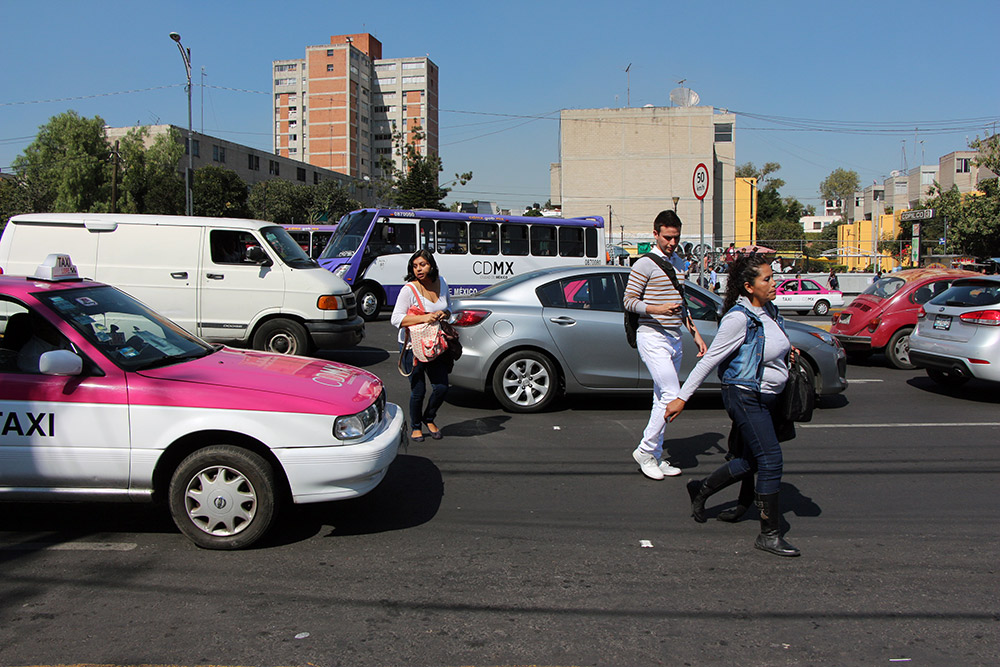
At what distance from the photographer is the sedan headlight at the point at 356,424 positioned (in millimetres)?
4230

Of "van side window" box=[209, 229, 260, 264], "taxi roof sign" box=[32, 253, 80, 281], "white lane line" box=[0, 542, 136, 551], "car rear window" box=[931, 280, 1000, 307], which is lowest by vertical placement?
"white lane line" box=[0, 542, 136, 551]

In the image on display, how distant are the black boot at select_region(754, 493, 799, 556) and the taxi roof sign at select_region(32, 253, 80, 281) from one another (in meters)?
4.70

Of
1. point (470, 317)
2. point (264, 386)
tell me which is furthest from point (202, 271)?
point (264, 386)

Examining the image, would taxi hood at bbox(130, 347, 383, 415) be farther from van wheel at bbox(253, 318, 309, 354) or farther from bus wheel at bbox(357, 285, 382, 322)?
bus wheel at bbox(357, 285, 382, 322)

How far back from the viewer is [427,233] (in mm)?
20656

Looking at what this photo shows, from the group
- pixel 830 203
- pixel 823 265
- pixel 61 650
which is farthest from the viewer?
pixel 830 203

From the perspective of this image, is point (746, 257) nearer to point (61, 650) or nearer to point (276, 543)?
point (276, 543)

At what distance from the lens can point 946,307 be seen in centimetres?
932

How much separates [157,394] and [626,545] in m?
2.86

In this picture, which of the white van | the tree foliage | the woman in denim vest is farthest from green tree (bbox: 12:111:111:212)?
the tree foliage

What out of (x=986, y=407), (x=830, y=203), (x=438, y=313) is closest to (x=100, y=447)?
(x=438, y=313)

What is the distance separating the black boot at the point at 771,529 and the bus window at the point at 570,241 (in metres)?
18.4

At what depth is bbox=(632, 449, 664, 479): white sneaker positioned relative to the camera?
18.7 feet

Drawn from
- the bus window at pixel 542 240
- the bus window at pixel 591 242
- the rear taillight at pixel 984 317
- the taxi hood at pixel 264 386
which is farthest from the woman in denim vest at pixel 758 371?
the bus window at pixel 591 242
